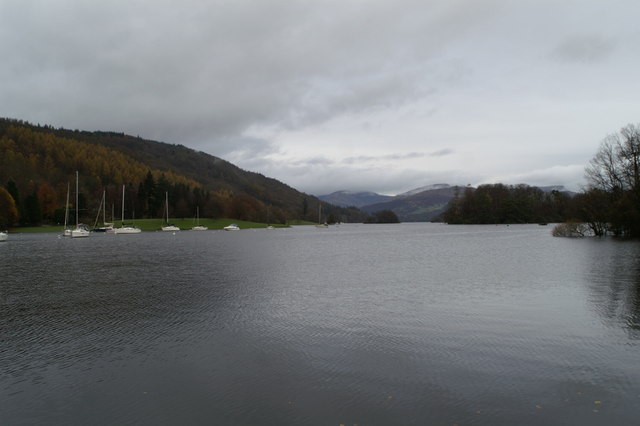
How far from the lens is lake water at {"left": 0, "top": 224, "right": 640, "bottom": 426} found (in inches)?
313

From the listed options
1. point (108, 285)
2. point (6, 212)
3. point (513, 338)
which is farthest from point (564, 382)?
point (6, 212)

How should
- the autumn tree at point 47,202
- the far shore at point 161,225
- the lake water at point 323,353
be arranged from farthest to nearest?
the autumn tree at point 47,202 < the far shore at point 161,225 < the lake water at point 323,353

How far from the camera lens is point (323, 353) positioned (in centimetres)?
1131

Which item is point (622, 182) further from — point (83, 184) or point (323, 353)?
point (83, 184)

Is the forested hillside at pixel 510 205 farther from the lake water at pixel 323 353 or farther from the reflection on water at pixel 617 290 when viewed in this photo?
the lake water at pixel 323 353

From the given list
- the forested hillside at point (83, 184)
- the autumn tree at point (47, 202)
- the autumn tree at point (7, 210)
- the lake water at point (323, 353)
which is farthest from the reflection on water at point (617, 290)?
the autumn tree at point (47, 202)

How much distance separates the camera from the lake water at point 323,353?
7938mm

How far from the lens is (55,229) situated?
4456 inches

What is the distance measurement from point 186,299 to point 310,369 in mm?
10912

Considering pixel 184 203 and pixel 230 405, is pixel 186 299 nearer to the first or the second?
pixel 230 405

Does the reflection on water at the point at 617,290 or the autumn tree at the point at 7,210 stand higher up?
the autumn tree at the point at 7,210

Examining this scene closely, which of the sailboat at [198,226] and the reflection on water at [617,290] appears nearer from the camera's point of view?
the reflection on water at [617,290]

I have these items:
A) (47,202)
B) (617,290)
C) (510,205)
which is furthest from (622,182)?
(47,202)

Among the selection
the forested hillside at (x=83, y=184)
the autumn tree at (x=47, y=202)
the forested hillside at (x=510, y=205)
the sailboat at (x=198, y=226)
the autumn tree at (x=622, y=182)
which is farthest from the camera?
the forested hillside at (x=510, y=205)
